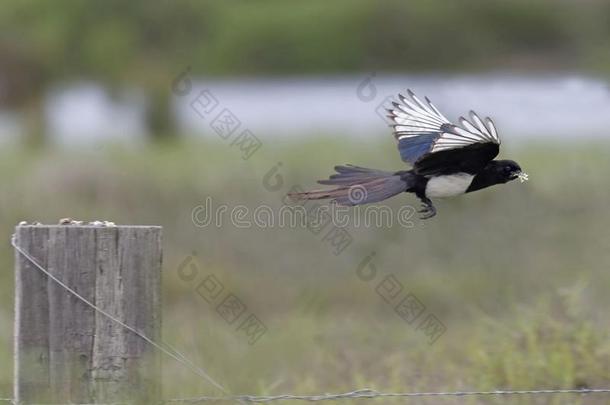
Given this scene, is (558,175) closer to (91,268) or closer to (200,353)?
(200,353)

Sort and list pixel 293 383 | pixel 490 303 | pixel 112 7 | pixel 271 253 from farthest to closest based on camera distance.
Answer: pixel 112 7
pixel 271 253
pixel 490 303
pixel 293 383

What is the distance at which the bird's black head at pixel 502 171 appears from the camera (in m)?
4.09

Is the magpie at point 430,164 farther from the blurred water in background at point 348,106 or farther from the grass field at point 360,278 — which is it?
the blurred water in background at point 348,106

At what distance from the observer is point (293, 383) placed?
17.9ft

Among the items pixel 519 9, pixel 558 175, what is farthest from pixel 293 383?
pixel 519 9

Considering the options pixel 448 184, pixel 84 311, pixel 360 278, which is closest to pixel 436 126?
pixel 448 184

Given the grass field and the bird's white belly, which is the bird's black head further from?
the grass field

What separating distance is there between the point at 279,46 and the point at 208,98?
1.11 meters

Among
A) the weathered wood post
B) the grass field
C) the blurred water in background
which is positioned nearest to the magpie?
the weathered wood post

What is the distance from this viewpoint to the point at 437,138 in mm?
3967

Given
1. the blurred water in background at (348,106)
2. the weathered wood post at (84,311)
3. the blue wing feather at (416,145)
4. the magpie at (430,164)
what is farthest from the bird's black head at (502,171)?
the blurred water in background at (348,106)

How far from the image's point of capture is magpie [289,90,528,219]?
3834 mm

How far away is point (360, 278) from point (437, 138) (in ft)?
13.0

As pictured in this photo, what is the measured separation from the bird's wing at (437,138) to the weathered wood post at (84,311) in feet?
3.33
